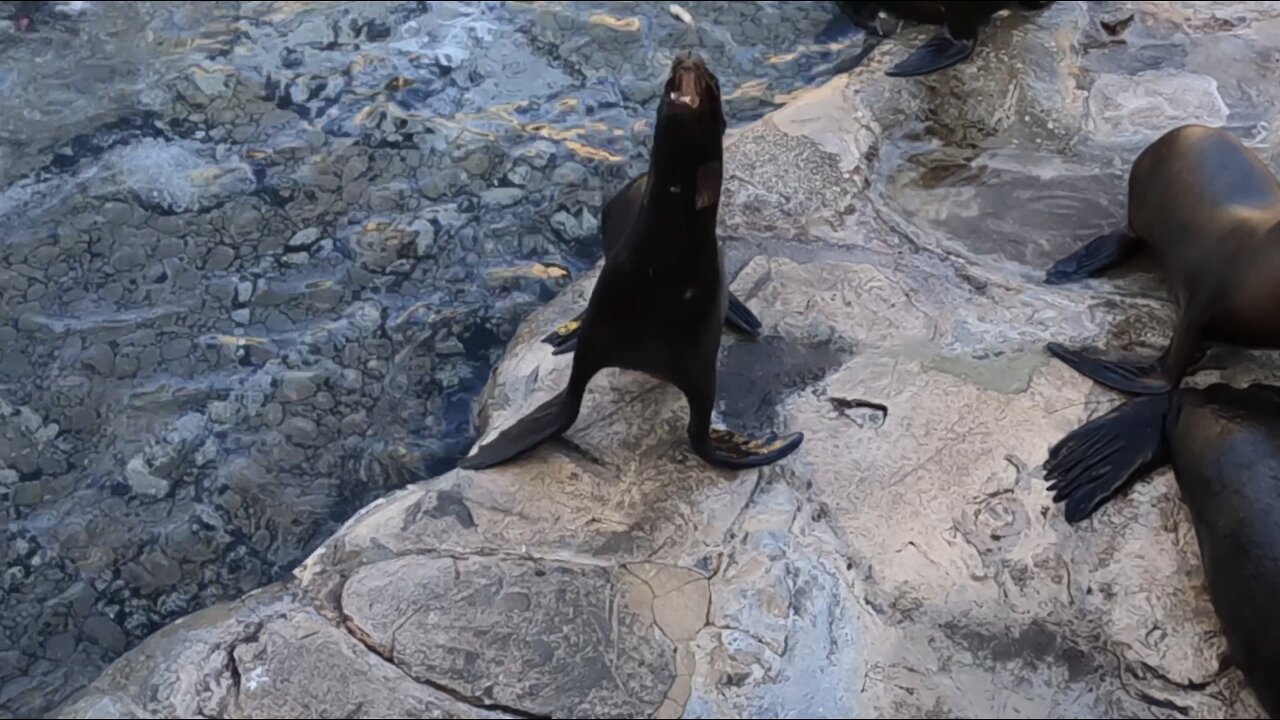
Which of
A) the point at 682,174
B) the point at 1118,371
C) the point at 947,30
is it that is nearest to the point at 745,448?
the point at 682,174

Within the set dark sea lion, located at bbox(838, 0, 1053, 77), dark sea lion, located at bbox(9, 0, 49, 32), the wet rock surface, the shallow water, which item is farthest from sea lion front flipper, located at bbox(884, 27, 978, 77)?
dark sea lion, located at bbox(9, 0, 49, 32)

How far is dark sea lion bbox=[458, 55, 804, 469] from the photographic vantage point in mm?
2580

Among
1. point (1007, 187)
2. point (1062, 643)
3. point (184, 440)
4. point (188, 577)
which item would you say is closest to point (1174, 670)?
point (1062, 643)

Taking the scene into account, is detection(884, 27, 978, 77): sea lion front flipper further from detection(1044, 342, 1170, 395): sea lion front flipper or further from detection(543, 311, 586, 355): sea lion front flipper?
detection(543, 311, 586, 355): sea lion front flipper

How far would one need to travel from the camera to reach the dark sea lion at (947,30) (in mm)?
4668

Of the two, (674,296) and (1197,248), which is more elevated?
(674,296)

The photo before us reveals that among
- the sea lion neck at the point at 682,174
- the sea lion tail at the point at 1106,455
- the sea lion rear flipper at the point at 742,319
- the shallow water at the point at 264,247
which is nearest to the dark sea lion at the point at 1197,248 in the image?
the sea lion tail at the point at 1106,455

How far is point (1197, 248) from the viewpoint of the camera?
3.49 m

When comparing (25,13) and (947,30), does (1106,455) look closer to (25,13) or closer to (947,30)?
(947,30)

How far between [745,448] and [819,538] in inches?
12.3

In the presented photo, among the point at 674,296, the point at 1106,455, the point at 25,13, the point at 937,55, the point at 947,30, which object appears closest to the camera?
the point at 674,296

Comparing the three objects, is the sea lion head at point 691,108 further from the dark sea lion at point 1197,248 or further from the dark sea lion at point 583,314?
the dark sea lion at point 1197,248

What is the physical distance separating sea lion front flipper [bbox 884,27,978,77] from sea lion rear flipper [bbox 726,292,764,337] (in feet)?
5.16

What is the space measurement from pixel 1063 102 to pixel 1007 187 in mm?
594
